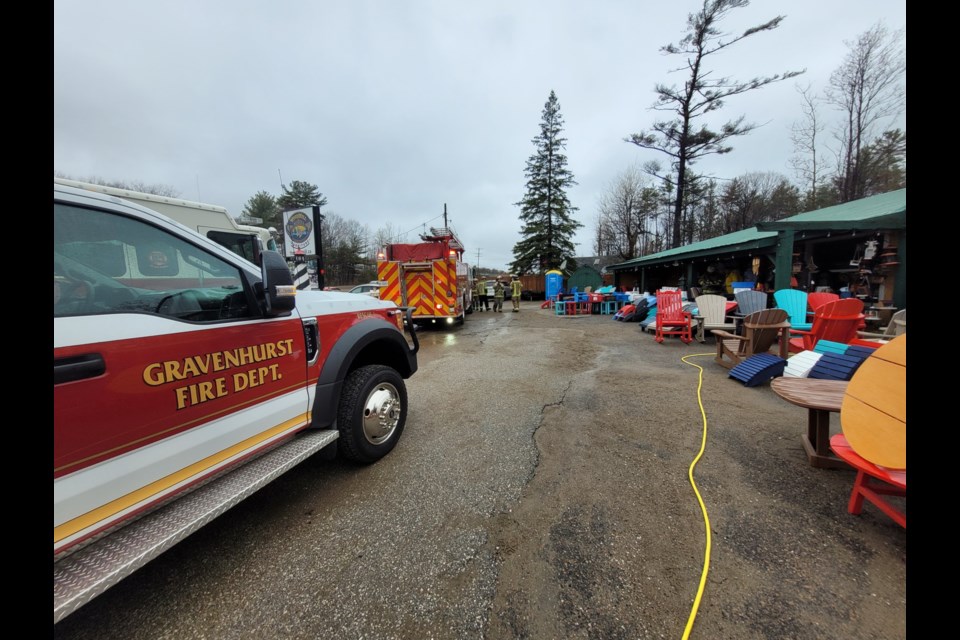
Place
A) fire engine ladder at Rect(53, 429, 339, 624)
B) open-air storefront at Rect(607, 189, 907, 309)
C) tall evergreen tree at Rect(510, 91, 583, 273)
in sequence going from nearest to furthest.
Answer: fire engine ladder at Rect(53, 429, 339, 624) → open-air storefront at Rect(607, 189, 907, 309) → tall evergreen tree at Rect(510, 91, 583, 273)

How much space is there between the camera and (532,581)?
5.30 ft

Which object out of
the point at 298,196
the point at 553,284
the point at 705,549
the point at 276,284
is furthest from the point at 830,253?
the point at 298,196

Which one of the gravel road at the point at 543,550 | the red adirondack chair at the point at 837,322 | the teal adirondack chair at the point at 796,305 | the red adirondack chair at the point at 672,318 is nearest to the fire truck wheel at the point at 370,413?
the gravel road at the point at 543,550

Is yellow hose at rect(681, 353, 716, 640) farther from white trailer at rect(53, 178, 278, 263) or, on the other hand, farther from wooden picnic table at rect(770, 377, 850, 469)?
white trailer at rect(53, 178, 278, 263)

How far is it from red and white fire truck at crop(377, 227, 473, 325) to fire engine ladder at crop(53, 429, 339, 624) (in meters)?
7.76

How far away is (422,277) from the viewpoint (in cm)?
954

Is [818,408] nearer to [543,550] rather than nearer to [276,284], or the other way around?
[543,550]

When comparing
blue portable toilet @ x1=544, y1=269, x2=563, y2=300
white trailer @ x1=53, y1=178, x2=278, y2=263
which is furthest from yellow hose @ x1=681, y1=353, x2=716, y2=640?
blue portable toilet @ x1=544, y1=269, x2=563, y2=300

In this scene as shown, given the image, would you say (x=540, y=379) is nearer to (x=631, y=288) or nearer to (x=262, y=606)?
(x=262, y=606)

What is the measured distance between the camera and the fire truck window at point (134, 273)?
1278mm

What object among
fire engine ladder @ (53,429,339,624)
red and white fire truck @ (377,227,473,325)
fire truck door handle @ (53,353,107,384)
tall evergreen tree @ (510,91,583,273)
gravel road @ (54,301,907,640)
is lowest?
gravel road @ (54,301,907,640)

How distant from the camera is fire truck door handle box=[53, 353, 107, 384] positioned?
1090 mm
